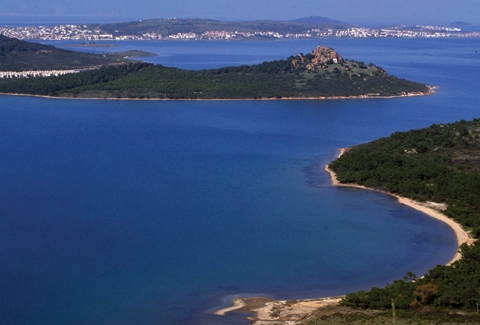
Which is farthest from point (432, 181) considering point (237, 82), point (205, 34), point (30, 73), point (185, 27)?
point (185, 27)

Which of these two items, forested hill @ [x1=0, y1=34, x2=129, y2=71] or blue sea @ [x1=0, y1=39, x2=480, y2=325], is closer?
blue sea @ [x1=0, y1=39, x2=480, y2=325]

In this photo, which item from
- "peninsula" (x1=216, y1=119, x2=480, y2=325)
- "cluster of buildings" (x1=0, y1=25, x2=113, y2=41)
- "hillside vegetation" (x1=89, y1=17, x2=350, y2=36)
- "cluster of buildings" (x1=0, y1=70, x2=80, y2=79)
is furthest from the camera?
"hillside vegetation" (x1=89, y1=17, x2=350, y2=36)

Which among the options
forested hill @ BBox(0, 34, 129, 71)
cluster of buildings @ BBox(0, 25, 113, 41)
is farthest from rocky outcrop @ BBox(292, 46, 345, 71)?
cluster of buildings @ BBox(0, 25, 113, 41)

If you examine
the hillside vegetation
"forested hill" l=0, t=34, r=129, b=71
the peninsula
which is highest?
the hillside vegetation

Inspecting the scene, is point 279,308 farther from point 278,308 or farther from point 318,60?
point 318,60

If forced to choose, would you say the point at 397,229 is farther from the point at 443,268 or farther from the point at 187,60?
the point at 187,60

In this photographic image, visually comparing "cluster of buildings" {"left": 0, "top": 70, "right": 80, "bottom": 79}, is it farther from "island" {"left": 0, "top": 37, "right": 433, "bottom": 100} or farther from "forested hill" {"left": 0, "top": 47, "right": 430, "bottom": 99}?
"forested hill" {"left": 0, "top": 47, "right": 430, "bottom": 99}
